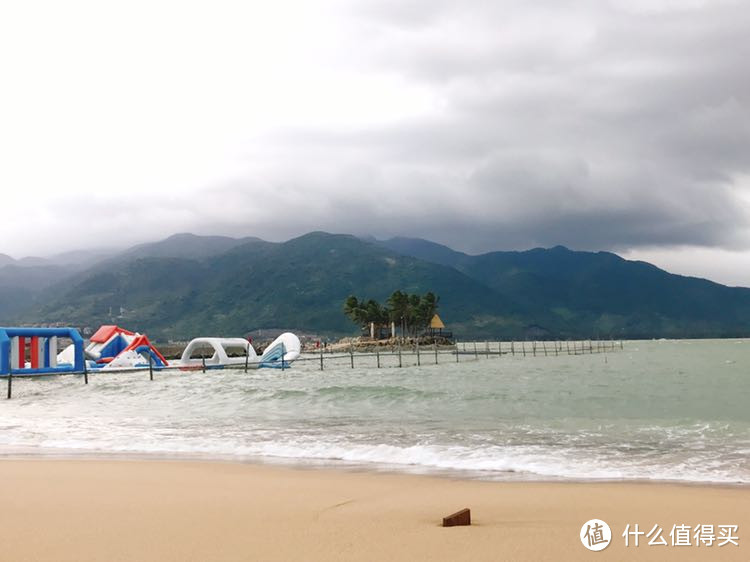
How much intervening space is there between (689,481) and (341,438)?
671 cm

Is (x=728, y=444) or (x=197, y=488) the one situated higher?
(x=197, y=488)

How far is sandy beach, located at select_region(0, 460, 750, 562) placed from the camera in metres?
4.32

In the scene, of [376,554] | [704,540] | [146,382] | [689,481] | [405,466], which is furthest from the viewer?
[146,382]

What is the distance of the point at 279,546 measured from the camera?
14.6 ft

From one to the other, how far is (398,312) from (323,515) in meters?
131

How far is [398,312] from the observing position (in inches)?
5369

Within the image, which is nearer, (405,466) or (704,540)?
(704,540)

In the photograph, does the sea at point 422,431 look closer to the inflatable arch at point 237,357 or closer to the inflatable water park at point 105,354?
the inflatable water park at point 105,354

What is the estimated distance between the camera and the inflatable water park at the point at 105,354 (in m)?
37.3

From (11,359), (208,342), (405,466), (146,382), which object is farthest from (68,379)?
(405,466)

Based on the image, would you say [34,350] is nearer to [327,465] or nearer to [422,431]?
[422,431]

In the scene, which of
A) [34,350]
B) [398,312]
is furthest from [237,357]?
[398,312]

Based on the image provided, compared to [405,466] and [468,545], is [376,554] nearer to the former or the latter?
[468,545]

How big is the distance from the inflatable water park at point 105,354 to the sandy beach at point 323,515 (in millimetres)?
27367
